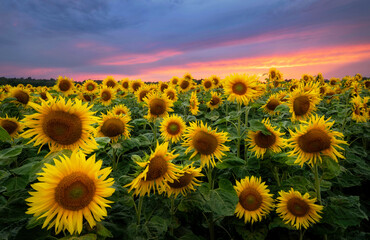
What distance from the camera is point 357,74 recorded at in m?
14.0

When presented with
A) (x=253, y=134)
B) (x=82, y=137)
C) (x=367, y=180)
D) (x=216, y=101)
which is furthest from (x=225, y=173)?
(x=216, y=101)

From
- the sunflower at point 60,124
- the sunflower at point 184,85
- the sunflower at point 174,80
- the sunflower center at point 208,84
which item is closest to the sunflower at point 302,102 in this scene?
the sunflower at point 60,124

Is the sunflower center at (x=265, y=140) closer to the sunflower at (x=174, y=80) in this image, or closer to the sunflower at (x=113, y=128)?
the sunflower at (x=113, y=128)

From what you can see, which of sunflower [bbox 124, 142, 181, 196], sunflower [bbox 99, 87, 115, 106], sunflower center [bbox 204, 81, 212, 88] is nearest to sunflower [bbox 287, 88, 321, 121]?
sunflower [bbox 124, 142, 181, 196]

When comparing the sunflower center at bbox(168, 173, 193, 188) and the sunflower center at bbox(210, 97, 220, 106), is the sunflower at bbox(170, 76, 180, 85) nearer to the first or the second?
the sunflower center at bbox(210, 97, 220, 106)

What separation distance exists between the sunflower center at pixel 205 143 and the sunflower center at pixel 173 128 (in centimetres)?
132

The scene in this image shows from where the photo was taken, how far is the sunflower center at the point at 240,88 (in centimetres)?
374

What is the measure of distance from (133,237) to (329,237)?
8.37 feet

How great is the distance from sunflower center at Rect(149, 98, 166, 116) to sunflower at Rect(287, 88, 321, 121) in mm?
2561

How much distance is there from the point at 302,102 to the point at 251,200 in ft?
6.28

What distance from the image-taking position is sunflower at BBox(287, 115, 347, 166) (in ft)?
7.86

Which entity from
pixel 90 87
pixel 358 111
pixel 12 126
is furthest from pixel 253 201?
pixel 90 87

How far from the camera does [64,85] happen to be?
775cm

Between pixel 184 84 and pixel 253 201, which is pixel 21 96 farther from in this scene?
pixel 253 201
